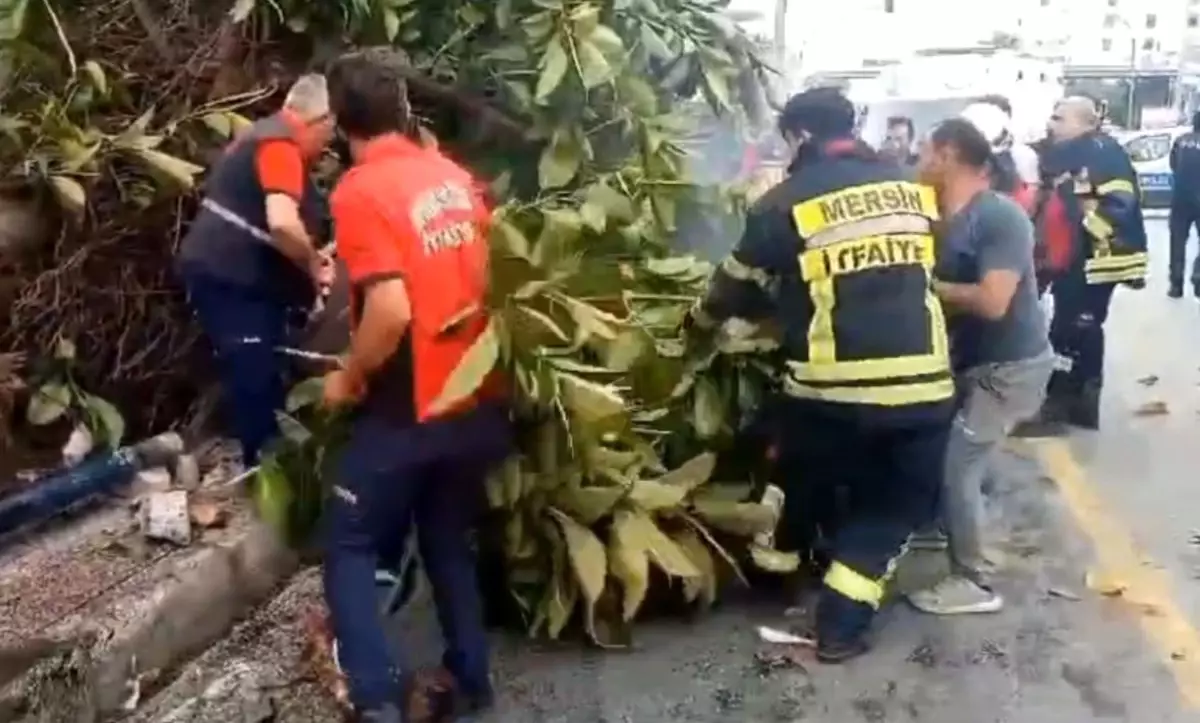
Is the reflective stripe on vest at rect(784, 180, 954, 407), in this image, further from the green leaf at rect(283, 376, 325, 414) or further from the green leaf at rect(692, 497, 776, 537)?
the green leaf at rect(283, 376, 325, 414)

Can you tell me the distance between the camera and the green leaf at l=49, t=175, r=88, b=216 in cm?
536

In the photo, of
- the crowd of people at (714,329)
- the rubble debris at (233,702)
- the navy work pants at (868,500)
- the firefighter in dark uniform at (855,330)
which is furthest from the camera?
the navy work pants at (868,500)

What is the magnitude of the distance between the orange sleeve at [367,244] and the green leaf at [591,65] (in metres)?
1.73

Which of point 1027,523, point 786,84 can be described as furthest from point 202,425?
point 1027,523

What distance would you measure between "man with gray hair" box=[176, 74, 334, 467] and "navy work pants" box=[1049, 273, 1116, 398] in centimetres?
448

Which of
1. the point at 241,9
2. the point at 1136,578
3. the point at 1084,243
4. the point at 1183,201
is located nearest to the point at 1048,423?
the point at 1084,243

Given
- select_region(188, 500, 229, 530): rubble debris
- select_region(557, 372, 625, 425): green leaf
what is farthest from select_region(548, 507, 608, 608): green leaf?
select_region(188, 500, 229, 530): rubble debris

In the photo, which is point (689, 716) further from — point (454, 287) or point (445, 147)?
point (445, 147)

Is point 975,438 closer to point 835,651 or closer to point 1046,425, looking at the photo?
point 835,651

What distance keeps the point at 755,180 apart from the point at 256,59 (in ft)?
6.49

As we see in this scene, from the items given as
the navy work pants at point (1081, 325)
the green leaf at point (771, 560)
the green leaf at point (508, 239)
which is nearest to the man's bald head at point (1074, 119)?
the navy work pants at point (1081, 325)

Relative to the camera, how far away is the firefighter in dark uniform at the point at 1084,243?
8.25m

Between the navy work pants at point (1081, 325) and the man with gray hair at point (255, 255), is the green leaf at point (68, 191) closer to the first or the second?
the man with gray hair at point (255, 255)

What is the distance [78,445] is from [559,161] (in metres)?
1.92
